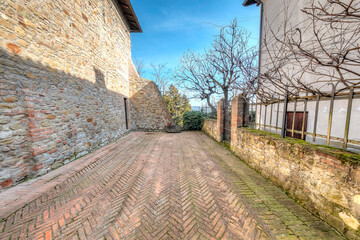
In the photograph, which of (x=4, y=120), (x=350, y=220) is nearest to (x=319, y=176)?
(x=350, y=220)

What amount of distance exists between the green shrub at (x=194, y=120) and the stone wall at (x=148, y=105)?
140 cm

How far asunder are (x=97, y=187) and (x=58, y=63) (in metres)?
3.69

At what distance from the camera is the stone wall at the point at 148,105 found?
32.3 feet

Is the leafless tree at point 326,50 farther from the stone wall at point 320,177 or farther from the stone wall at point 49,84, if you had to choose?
the stone wall at point 49,84

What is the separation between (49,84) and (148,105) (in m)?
6.46

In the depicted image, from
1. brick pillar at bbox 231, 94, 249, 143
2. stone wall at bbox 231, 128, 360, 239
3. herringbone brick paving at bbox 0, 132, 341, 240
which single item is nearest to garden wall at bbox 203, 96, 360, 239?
stone wall at bbox 231, 128, 360, 239

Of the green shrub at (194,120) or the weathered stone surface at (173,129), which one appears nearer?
the weathered stone surface at (173,129)

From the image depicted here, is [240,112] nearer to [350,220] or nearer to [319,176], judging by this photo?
[319,176]

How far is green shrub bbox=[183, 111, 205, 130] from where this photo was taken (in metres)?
10.3

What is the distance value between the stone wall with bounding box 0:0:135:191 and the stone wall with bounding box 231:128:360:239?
18.3ft

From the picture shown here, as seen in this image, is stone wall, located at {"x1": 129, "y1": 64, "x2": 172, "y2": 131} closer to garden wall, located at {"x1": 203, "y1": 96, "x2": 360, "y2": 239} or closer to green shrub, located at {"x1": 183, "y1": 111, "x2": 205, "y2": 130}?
green shrub, located at {"x1": 183, "y1": 111, "x2": 205, "y2": 130}

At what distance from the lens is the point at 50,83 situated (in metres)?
3.59

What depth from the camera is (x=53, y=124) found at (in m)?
3.68

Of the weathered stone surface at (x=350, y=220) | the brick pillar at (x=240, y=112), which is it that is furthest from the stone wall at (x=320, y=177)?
the brick pillar at (x=240, y=112)
